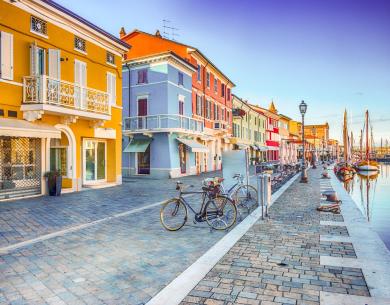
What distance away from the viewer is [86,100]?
1416 centimetres

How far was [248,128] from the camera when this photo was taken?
1761 inches

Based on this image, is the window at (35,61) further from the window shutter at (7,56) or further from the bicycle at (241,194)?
the bicycle at (241,194)

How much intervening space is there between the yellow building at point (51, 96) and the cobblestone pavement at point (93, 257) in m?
3.54

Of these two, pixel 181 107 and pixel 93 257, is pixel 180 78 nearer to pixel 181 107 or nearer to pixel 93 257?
pixel 181 107

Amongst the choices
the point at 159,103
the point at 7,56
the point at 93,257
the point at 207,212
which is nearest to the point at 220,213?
the point at 207,212

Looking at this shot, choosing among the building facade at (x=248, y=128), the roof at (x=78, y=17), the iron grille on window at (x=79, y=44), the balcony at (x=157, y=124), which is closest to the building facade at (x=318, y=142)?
the building facade at (x=248, y=128)

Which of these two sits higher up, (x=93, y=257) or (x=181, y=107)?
(x=181, y=107)

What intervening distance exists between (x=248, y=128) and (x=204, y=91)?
1704cm

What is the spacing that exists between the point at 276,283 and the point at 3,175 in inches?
446

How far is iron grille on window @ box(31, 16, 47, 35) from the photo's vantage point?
12.4 metres

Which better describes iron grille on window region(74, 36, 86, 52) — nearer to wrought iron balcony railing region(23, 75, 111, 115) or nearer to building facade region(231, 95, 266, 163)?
wrought iron balcony railing region(23, 75, 111, 115)

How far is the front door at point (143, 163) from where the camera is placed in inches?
923

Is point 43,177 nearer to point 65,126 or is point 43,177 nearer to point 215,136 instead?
point 65,126

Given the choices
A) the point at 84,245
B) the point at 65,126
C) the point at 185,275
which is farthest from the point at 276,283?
the point at 65,126
